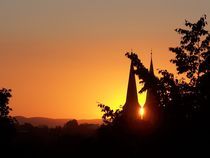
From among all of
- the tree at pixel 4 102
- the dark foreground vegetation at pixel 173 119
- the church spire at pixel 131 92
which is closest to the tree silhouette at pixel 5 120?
the tree at pixel 4 102

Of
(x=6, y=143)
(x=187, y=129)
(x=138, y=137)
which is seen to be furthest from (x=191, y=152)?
(x=6, y=143)

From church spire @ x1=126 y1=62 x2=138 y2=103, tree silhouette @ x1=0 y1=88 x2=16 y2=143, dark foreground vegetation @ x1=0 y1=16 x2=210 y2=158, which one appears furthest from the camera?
church spire @ x1=126 y1=62 x2=138 y2=103

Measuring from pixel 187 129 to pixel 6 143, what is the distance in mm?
24860

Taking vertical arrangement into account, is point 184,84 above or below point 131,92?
below

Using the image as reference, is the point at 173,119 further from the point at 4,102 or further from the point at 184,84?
the point at 4,102

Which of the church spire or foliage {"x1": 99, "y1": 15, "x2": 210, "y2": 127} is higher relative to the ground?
the church spire

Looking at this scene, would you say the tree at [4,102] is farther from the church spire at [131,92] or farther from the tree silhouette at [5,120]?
the church spire at [131,92]

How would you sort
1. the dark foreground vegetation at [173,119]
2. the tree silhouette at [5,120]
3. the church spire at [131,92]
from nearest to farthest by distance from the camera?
the dark foreground vegetation at [173,119], the tree silhouette at [5,120], the church spire at [131,92]

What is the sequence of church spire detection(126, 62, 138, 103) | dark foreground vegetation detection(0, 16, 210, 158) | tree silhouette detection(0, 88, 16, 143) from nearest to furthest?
dark foreground vegetation detection(0, 16, 210, 158), tree silhouette detection(0, 88, 16, 143), church spire detection(126, 62, 138, 103)

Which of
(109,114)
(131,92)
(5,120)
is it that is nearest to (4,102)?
(5,120)

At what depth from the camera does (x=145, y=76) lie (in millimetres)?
24297

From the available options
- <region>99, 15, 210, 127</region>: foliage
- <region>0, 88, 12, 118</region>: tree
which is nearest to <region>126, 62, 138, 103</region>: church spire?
<region>0, 88, 12, 118</region>: tree

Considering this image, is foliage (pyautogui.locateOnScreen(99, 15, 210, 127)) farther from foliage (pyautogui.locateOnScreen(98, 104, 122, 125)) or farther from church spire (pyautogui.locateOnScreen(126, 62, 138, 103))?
church spire (pyautogui.locateOnScreen(126, 62, 138, 103))

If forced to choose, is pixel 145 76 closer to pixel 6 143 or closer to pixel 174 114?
pixel 174 114
